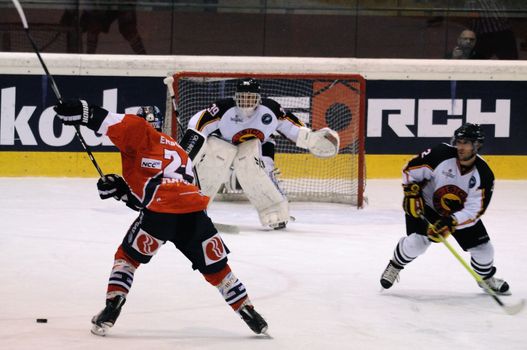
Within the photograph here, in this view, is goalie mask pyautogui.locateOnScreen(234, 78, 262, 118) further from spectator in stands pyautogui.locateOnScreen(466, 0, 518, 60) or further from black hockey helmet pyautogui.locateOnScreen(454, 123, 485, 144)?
spectator in stands pyautogui.locateOnScreen(466, 0, 518, 60)

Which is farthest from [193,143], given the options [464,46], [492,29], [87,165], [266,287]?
[492,29]

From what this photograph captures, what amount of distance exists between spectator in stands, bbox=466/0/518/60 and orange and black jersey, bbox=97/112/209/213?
19.1 ft

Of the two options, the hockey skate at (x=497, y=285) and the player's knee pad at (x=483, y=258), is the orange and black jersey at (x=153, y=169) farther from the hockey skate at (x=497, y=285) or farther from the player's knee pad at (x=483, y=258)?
the hockey skate at (x=497, y=285)

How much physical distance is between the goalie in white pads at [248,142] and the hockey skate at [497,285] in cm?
219

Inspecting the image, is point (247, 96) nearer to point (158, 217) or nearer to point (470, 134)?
point (470, 134)

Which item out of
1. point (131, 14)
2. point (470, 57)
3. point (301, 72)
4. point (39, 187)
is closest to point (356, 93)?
point (301, 72)

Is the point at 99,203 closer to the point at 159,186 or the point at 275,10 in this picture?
the point at 275,10

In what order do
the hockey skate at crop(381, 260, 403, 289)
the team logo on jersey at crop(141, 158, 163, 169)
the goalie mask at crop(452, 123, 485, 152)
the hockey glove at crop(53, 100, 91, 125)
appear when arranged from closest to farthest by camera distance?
the hockey glove at crop(53, 100, 91, 125) < the team logo on jersey at crop(141, 158, 163, 169) < the goalie mask at crop(452, 123, 485, 152) < the hockey skate at crop(381, 260, 403, 289)

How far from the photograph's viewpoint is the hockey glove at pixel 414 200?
5.48 metres

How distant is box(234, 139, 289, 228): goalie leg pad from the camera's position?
25.2 ft

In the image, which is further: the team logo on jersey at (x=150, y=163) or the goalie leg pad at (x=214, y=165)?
the goalie leg pad at (x=214, y=165)

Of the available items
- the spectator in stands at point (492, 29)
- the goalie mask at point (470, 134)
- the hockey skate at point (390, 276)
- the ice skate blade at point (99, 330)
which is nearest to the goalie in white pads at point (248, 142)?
the hockey skate at point (390, 276)

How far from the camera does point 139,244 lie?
4633mm

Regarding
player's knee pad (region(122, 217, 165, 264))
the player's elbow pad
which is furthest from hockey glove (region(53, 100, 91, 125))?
the player's elbow pad
